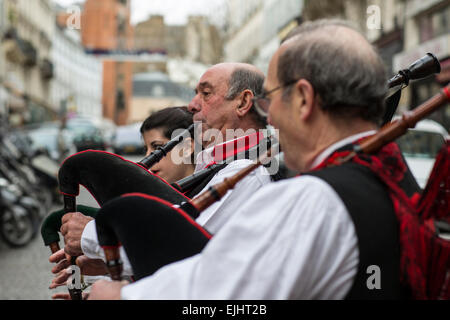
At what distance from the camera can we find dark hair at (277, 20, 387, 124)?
5.23ft

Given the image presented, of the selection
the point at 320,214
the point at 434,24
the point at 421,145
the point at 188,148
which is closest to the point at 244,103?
the point at 188,148

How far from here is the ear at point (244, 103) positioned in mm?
2893

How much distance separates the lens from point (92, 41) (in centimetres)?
7506

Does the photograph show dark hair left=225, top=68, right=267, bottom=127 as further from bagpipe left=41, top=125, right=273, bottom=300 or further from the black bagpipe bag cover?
the black bagpipe bag cover

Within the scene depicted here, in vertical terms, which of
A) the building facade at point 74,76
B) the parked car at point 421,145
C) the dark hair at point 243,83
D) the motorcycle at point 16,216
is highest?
the dark hair at point 243,83

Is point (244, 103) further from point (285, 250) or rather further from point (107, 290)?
point (285, 250)

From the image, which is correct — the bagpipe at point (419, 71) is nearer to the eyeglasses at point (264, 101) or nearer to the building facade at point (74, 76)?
the eyeglasses at point (264, 101)

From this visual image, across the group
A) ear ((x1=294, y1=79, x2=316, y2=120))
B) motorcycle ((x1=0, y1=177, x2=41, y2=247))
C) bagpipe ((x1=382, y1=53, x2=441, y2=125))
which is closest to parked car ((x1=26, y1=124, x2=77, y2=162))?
motorcycle ((x1=0, y1=177, x2=41, y2=247))

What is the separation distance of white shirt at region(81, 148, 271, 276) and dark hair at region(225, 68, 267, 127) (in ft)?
1.29

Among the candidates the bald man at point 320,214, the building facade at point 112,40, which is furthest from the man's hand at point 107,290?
the building facade at point 112,40
